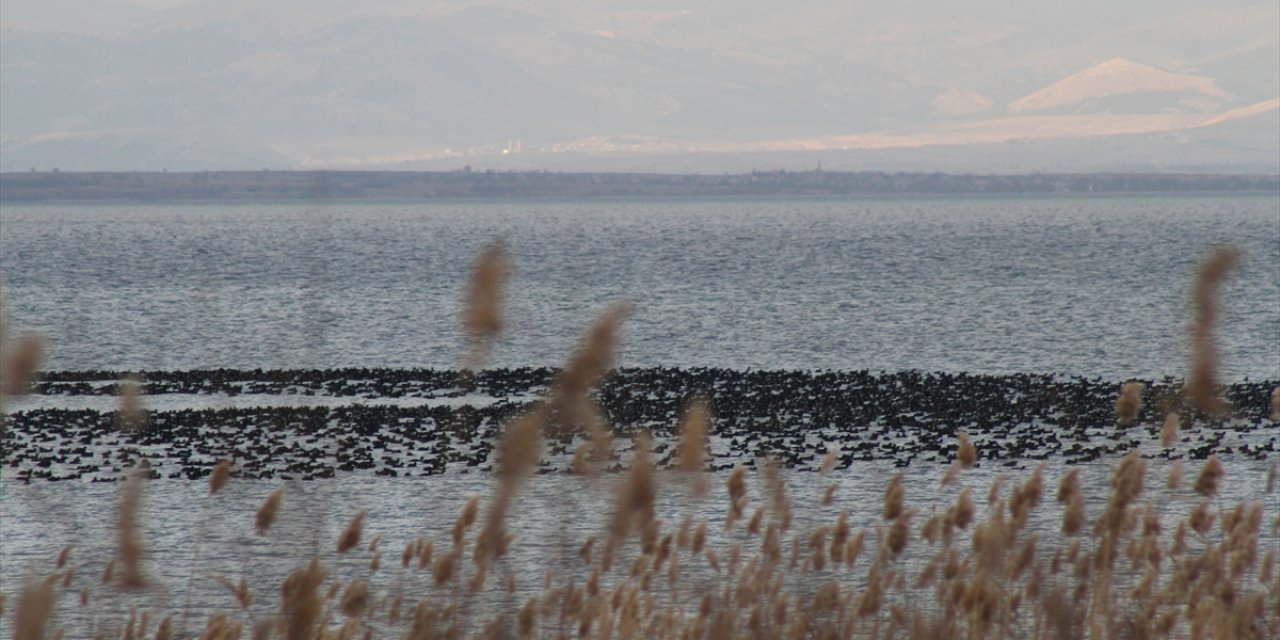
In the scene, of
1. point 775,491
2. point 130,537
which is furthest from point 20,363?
point 775,491

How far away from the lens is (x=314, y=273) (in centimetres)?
457

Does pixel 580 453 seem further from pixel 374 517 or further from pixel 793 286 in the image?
pixel 793 286

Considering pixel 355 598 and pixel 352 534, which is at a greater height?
pixel 352 534

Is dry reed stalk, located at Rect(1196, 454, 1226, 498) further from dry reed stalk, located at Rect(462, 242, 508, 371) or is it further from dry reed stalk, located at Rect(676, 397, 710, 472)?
dry reed stalk, located at Rect(462, 242, 508, 371)

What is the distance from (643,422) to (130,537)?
26.2 metres

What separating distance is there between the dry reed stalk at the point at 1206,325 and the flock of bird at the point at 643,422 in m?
16.6

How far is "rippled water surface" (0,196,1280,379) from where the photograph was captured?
4431 centimetres

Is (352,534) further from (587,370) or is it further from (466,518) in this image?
(587,370)

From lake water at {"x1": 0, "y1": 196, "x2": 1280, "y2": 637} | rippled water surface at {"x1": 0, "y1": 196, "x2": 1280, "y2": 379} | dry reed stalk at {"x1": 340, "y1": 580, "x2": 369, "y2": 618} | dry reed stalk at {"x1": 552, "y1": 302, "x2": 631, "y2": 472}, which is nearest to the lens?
dry reed stalk at {"x1": 552, "y1": 302, "x2": 631, "y2": 472}

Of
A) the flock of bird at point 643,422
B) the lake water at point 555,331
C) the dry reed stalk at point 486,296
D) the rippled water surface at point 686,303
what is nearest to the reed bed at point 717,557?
the dry reed stalk at point 486,296

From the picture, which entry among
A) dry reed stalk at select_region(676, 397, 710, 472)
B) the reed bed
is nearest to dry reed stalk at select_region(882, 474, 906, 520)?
the reed bed

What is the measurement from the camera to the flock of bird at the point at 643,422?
24688mm

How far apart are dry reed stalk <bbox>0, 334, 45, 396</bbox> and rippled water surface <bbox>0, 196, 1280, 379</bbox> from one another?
0.43 metres

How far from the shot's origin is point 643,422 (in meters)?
30.3
